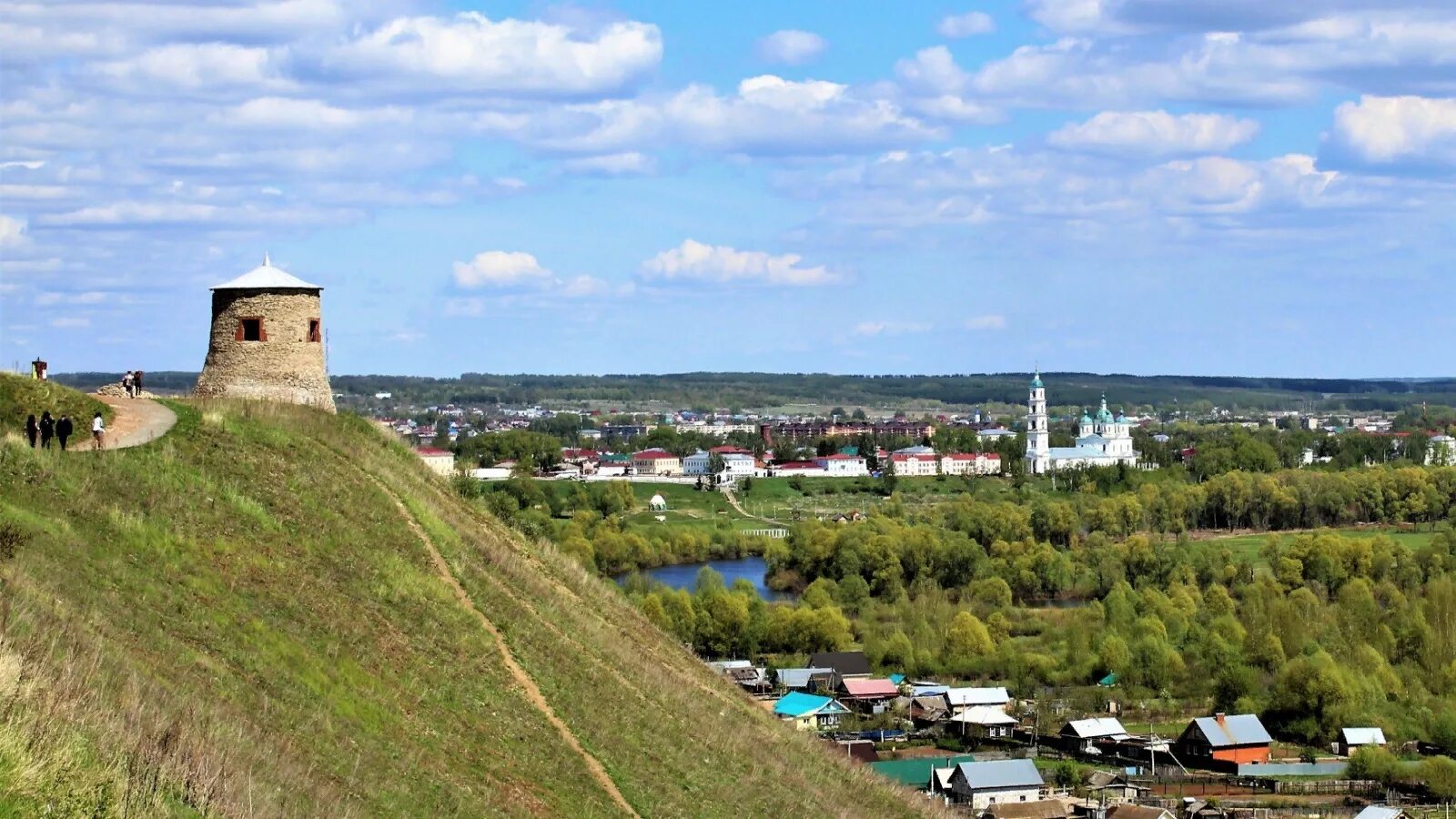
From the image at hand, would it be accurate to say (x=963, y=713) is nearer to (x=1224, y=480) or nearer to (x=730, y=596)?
(x=730, y=596)

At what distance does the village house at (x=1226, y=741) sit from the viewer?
4859 centimetres

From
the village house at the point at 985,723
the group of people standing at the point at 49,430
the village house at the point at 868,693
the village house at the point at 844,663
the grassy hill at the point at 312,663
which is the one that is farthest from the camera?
the village house at the point at 844,663

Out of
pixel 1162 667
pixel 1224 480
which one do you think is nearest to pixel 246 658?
pixel 1162 667

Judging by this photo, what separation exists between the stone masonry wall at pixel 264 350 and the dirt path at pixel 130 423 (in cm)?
113

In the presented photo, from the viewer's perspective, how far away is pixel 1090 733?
50.3 m

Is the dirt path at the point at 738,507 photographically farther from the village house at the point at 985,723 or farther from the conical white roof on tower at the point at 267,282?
the conical white roof on tower at the point at 267,282

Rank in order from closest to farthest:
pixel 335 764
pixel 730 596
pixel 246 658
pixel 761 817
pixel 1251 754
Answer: pixel 335 764, pixel 246 658, pixel 761 817, pixel 1251 754, pixel 730 596

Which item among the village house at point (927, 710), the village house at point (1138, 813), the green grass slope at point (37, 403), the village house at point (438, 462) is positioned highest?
the green grass slope at point (37, 403)

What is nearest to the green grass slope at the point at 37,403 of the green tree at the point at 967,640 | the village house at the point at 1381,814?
the village house at the point at 1381,814

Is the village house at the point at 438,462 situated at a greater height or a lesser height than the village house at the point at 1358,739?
greater

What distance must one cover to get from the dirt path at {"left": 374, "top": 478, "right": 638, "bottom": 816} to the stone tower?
2.47 meters

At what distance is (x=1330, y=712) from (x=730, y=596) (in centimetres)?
2162

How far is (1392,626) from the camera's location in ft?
204

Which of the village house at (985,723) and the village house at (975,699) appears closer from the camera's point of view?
the village house at (985,723)
